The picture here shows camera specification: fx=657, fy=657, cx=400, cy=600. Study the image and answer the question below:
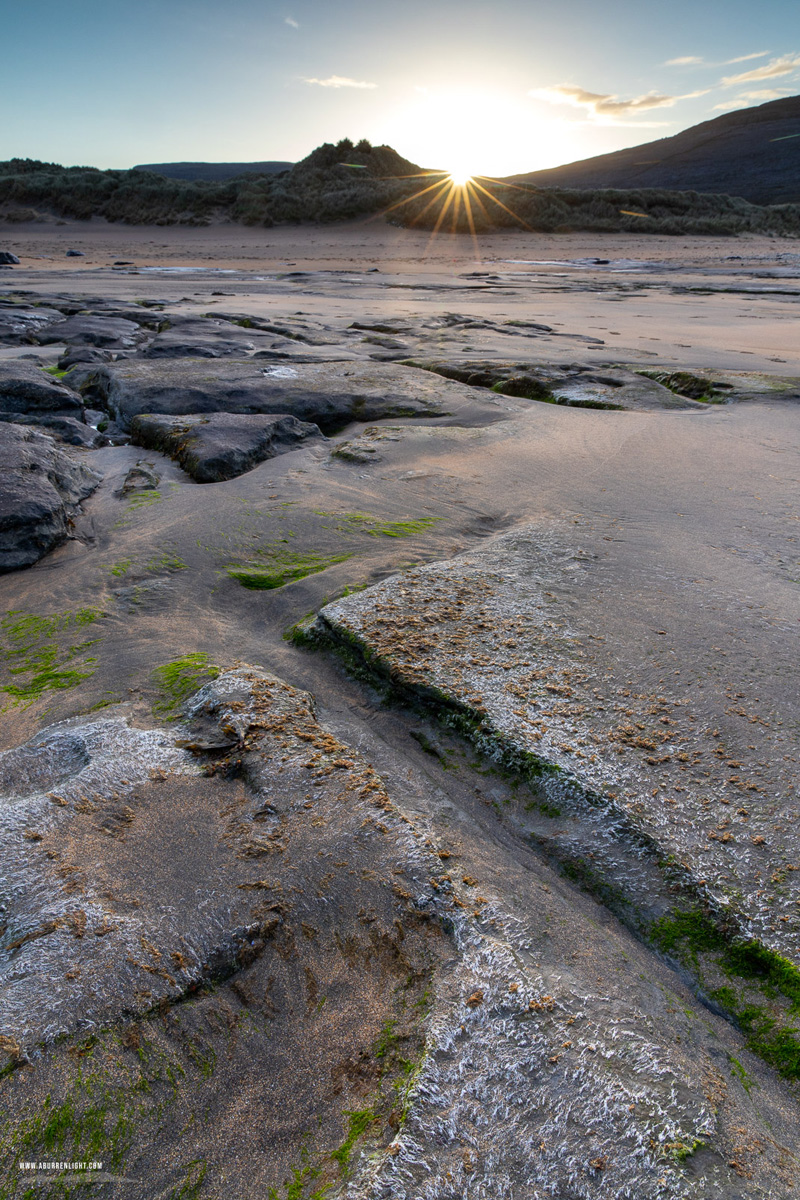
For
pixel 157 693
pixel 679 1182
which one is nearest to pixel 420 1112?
pixel 679 1182

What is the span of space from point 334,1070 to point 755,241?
890 inches

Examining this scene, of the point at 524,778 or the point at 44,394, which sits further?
the point at 44,394

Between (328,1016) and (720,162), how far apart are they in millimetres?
57488

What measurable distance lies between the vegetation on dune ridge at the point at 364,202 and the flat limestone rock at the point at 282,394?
702 inches

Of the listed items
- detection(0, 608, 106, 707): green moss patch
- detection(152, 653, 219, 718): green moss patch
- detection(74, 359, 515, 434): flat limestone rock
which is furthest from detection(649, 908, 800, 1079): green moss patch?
detection(74, 359, 515, 434): flat limestone rock

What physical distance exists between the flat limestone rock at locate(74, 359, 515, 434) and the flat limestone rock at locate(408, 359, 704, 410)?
0.33m

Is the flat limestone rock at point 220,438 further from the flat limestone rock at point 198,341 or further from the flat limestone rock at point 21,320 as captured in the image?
the flat limestone rock at point 21,320

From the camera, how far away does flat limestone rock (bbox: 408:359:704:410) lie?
372 centimetres

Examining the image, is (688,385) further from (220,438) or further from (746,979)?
(746,979)

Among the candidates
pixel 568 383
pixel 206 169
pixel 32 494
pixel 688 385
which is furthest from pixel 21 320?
pixel 206 169

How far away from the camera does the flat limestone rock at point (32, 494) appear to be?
2191 mm

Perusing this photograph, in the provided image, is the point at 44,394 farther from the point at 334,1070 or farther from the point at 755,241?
the point at 755,241

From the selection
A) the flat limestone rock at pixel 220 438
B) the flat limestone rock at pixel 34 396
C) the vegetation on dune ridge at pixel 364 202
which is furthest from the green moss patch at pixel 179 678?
the vegetation on dune ridge at pixel 364 202

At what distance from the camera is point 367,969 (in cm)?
99
